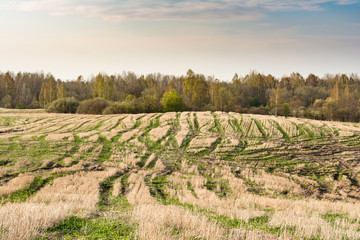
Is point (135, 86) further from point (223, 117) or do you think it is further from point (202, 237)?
point (202, 237)

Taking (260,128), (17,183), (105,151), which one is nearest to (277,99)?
(260,128)

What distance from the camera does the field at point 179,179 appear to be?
226 inches

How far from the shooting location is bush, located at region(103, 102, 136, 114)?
5247cm

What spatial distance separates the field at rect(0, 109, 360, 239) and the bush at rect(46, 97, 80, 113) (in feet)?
64.3

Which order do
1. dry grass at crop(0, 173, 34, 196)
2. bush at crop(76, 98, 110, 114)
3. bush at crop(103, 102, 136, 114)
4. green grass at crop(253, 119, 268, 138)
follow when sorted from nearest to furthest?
dry grass at crop(0, 173, 34, 196) → green grass at crop(253, 119, 268, 138) → bush at crop(103, 102, 136, 114) → bush at crop(76, 98, 110, 114)

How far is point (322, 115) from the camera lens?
196 feet

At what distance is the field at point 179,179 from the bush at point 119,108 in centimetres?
1559

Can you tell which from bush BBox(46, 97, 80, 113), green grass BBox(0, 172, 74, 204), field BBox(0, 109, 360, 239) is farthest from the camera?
bush BBox(46, 97, 80, 113)

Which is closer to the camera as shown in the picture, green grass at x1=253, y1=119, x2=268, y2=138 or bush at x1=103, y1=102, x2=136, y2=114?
green grass at x1=253, y1=119, x2=268, y2=138

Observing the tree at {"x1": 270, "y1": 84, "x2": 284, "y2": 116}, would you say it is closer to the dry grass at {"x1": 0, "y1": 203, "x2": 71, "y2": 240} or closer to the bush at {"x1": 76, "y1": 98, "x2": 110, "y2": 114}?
the bush at {"x1": 76, "y1": 98, "x2": 110, "y2": 114}

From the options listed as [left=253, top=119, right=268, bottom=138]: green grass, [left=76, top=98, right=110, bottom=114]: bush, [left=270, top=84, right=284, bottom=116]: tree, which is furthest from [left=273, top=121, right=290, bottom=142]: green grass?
[left=76, top=98, right=110, bottom=114]: bush

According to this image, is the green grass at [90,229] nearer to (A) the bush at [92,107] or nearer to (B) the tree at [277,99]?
(A) the bush at [92,107]

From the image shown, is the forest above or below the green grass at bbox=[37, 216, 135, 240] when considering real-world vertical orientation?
above

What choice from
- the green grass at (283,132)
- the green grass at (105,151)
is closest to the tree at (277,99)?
the green grass at (283,132)
